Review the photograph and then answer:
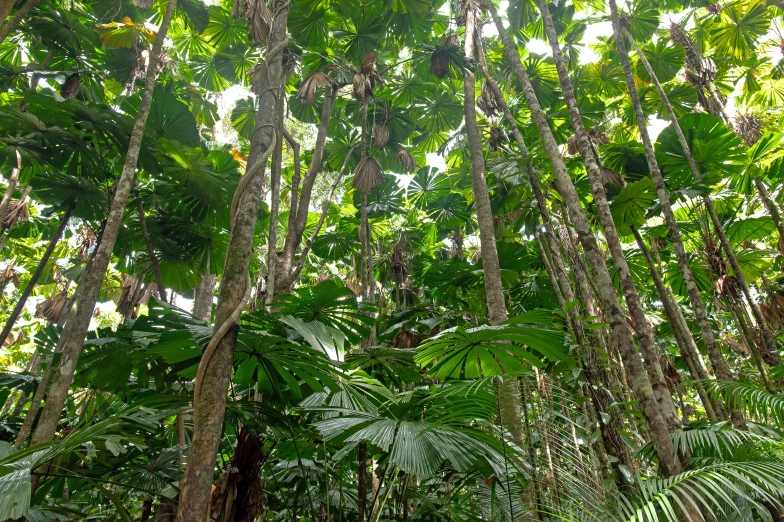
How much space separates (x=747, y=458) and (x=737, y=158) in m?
4.83

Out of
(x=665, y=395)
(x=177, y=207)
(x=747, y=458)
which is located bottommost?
(x=747, y=458)

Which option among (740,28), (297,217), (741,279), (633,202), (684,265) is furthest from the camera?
(740,28)

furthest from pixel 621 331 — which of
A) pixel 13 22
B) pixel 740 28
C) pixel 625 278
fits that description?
pixel 740 28

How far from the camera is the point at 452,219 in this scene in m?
8.88

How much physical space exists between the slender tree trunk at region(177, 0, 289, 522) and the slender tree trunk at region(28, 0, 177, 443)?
1.70m

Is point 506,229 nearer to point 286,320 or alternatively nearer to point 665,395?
point 665,395

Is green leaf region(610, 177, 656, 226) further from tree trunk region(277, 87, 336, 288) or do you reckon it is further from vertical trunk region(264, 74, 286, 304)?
vertical trunk region(264, 74, 286, 304)

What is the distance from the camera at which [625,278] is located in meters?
3.76

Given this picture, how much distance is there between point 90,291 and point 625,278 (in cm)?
445

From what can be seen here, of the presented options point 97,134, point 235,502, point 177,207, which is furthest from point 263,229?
point 235,502

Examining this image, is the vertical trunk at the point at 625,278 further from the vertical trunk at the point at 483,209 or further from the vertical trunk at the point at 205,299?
the vertical trunk at the point at 205,299

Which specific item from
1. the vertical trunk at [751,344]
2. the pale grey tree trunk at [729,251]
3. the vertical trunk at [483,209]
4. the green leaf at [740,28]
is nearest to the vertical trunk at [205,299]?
the vertical trunk at [483,209]

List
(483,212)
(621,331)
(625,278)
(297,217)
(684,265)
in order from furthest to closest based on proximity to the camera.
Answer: (297,217) < (684,265) < (483,212) < (625,278) < (621,331)

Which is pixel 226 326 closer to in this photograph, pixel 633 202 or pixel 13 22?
pixel 13 22
